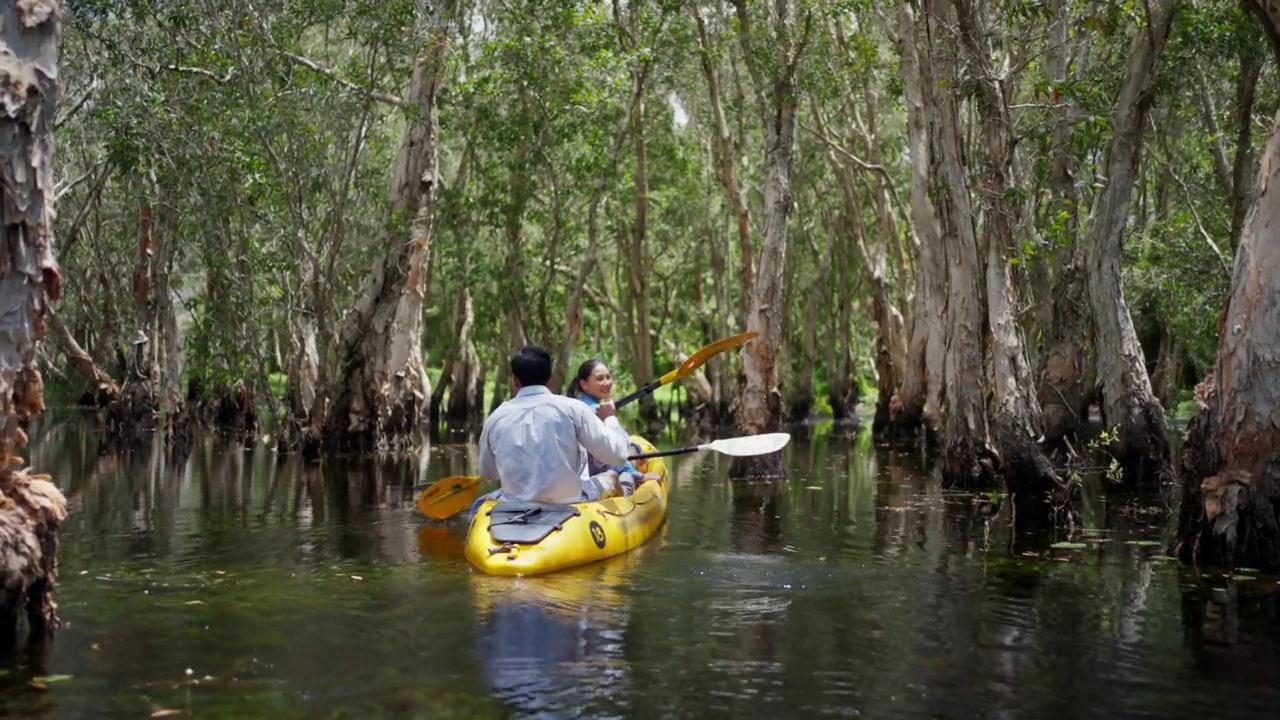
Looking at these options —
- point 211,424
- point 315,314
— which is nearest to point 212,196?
point 315,314

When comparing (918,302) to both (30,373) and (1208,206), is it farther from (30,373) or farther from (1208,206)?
(30,373)

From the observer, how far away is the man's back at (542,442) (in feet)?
33.5

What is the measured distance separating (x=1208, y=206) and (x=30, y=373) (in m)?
25.2

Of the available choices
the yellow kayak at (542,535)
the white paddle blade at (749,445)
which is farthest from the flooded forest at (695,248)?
the white paddle blade at (749,445)

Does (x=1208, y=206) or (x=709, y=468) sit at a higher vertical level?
(x=1208, y=206)

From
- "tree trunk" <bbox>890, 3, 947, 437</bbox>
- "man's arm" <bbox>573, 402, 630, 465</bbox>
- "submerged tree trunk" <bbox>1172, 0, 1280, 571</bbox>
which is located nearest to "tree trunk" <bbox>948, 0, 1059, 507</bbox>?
"tree trunk" <bbox>890, 3, 947, 437</bbox>

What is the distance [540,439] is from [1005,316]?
643 cm

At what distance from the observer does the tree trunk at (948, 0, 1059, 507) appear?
13.8 m

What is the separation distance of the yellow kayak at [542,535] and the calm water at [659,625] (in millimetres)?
A: 155

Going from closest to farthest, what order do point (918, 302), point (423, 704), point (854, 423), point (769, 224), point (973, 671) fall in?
point (423, 704) → point (973, 671) → point (769, 224) → point (918, 302) → point (854, 423)

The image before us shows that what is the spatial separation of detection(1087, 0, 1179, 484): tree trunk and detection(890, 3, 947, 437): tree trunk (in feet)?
6.98

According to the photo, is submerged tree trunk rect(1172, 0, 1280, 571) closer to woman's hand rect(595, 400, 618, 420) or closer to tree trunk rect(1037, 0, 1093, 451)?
woman's hand rect(595, 400, 618, 420)

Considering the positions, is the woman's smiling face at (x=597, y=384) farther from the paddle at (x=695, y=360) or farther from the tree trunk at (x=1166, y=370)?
the tree trunk at (x=1166, y=370)

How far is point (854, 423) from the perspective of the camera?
35.8 meters
